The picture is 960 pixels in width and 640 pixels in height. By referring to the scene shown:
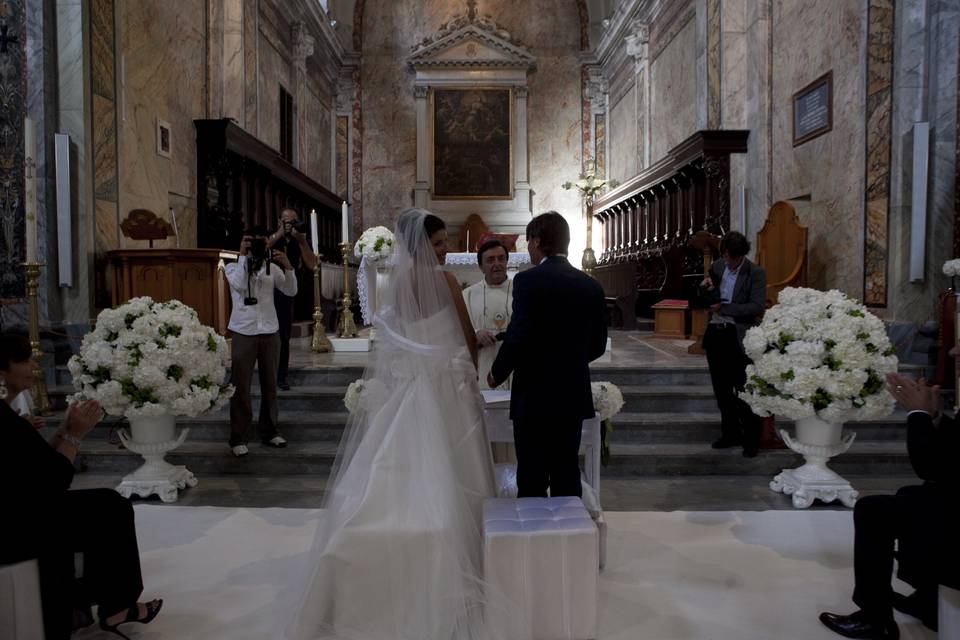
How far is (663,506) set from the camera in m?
4.61

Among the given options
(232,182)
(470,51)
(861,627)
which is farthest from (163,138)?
(470,51)

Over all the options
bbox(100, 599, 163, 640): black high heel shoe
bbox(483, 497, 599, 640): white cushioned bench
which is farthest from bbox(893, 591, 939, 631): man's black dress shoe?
bbox(100, 599, 163, 640): black high heel shoe

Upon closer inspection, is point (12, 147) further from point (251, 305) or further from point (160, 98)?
point (251, 305)

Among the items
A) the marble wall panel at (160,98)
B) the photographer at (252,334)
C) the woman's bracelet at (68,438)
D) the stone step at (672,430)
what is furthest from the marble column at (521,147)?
the woman's bracelet at (68,438)

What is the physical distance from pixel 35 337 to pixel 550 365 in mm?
4417

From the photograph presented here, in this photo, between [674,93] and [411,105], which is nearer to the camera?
[674,93]

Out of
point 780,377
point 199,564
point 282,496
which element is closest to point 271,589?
point 199,564

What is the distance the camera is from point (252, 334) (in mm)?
5266

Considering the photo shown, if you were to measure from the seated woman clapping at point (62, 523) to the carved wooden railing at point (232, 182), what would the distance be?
271 inches

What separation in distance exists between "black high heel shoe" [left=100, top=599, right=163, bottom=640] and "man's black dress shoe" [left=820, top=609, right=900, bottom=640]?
9.45 ft

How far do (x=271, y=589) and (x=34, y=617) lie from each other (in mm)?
1161

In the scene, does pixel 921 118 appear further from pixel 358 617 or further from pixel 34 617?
pixel 34 617

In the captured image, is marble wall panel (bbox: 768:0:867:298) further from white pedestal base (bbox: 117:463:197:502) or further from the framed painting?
the framed painting

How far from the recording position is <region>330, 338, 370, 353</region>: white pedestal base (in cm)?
812
